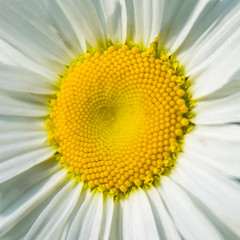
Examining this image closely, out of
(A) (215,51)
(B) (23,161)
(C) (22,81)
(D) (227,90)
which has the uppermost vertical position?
(C) (22,81)

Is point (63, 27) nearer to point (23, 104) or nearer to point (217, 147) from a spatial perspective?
point (23, 104)

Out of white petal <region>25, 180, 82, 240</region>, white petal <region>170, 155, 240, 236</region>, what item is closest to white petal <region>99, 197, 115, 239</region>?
white petal <region>25, 180, 82, 240</region>

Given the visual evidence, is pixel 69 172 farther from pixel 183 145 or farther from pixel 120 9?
pixel 120 9

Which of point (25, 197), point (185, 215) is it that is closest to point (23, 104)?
point (25, 197)

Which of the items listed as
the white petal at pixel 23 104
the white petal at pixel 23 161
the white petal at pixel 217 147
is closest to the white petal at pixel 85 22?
the white petal at pixel 23 104

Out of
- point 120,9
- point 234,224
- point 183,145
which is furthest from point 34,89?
point 234,224

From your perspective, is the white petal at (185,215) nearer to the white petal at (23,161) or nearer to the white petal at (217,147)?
the white petal at (217,147)
